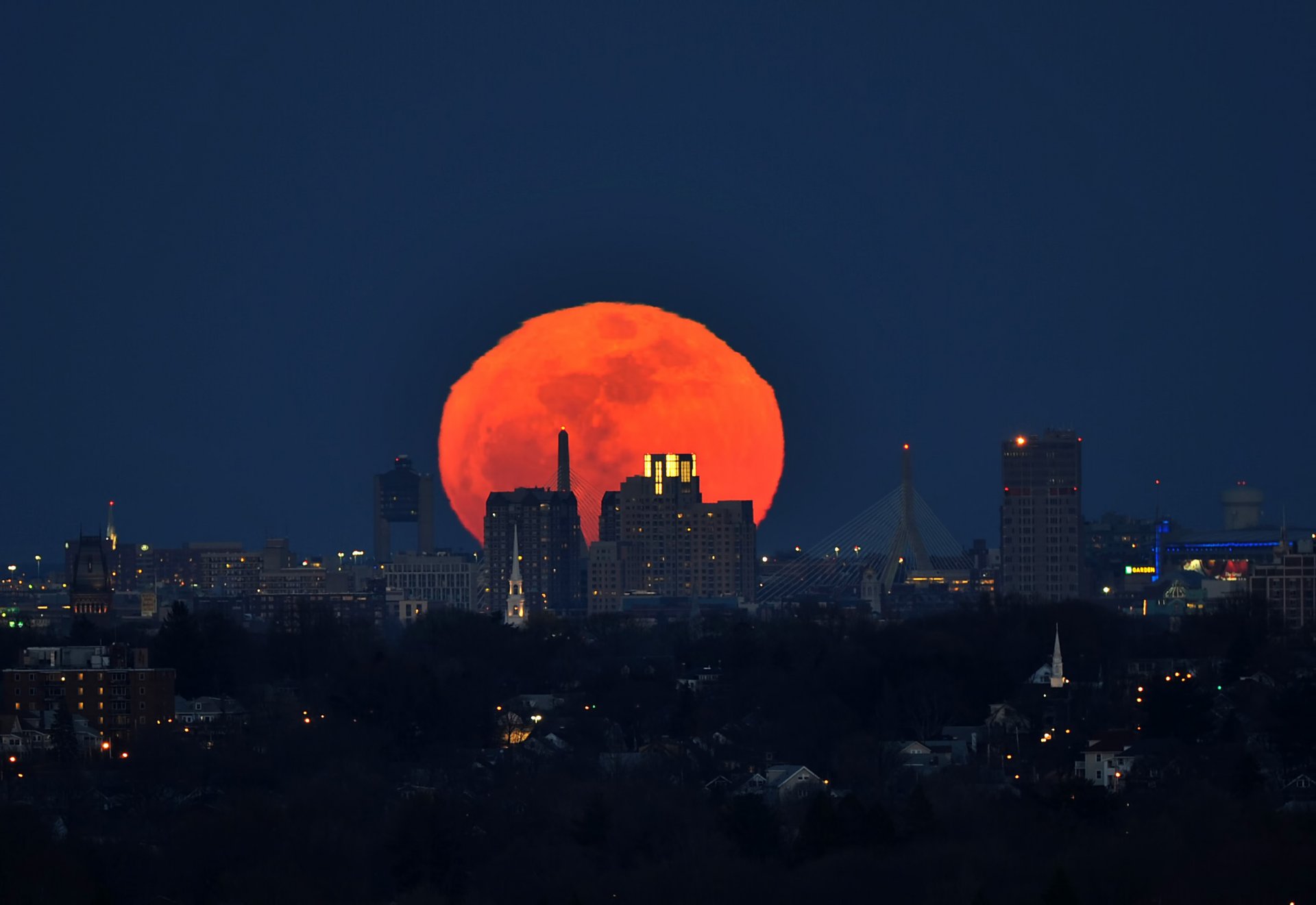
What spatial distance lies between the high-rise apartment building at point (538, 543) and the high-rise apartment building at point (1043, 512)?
25822mm

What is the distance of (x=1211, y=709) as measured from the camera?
75625 millimetres

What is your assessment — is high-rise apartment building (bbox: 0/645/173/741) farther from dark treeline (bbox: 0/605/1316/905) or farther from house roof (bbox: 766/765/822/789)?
house roof (bbox: 766/765/822/789)

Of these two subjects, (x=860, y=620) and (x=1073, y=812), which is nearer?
(x=1073, y=812)

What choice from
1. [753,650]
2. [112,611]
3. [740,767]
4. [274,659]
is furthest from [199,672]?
[112,611]

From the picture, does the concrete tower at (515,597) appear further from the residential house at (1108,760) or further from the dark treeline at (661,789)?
the residential house at (1108,760)

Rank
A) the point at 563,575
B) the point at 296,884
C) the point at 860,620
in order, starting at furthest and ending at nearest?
the point at 563,575 → the point at 860,620 → the point at 296,884

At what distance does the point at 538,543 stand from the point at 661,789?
12981cm

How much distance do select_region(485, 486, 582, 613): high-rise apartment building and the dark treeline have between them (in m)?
94.6

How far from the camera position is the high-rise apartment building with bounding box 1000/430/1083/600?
586 ft

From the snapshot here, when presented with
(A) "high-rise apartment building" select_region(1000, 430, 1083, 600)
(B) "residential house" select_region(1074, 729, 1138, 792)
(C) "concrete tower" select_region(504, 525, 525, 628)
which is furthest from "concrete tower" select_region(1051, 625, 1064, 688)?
(A) "high-rise apartment building" select_region(1000, 430, 1083, 600)

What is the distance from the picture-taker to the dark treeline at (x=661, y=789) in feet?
182

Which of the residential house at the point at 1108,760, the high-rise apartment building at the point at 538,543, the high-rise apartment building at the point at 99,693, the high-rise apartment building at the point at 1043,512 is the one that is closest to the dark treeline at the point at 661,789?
the residential house at the point at 1108,760

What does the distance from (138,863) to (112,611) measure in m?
119

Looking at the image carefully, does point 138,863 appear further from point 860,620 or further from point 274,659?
point 860,620
